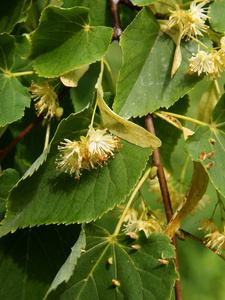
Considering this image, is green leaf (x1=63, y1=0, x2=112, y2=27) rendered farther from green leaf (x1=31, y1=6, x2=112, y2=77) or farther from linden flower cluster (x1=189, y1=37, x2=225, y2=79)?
linden flower cluster (x1=189, y1=37, x2=225, y2=79)

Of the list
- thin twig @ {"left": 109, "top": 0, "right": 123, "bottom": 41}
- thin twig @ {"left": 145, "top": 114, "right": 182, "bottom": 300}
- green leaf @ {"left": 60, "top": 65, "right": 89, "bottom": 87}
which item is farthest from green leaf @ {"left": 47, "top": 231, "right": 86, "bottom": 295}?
thin twig @ {"left": 109, "top": 0, "right": 123, "bottom": 41}

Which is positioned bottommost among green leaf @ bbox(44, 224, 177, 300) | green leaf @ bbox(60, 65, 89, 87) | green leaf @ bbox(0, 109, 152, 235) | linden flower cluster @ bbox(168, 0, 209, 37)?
green leaf @ bbox(44, 224, 177, 300)

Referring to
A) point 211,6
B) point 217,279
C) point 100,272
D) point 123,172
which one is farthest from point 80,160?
point 217,279

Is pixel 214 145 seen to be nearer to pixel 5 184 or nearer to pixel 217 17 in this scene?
pixel 217 17

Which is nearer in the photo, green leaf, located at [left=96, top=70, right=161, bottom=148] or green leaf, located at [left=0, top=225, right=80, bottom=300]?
green leaf, located at [left=96, top=70, right=161, bottom=148]

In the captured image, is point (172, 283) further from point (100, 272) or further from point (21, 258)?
point (21, 258)

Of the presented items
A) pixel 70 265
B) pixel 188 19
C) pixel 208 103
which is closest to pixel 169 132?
pixel 208 103
